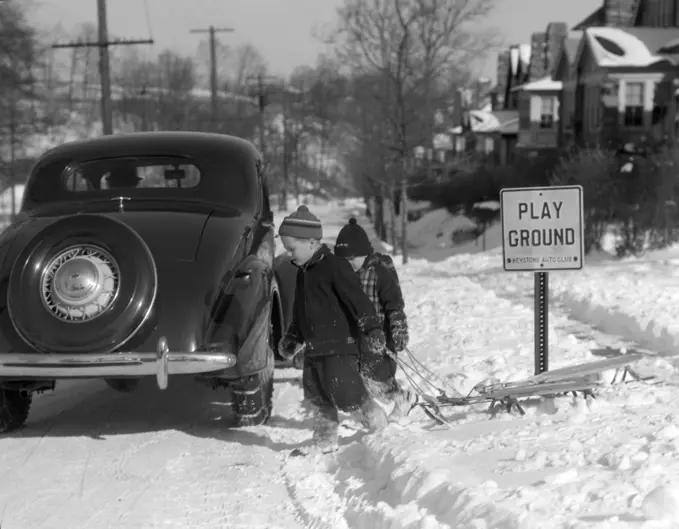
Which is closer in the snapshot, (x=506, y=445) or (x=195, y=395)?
(x=506, y=445)

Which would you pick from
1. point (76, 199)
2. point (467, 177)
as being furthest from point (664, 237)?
point (467, 177)

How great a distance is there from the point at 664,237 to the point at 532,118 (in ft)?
94.0

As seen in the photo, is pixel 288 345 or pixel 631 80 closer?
pixel 288 345

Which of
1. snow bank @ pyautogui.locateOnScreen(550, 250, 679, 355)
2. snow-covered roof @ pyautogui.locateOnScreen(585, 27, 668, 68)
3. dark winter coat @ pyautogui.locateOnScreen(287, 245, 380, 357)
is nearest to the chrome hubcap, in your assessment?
dark winter coat @ pyautogui.locateOnScreen(287, 245, 380, 357)

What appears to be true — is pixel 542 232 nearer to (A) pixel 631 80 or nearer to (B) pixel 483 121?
(A) pixel 631 80

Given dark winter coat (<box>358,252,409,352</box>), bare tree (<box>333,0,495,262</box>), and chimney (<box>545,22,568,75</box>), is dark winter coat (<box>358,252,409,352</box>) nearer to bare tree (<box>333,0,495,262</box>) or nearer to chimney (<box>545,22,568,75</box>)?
bare tree (<box>333,0,495,262</box>)

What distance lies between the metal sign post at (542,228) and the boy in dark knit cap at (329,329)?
4.75ft

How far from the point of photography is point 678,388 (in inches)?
241

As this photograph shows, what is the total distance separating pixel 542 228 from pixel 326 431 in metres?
2.08

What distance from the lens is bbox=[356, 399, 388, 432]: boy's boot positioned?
19.2 feet

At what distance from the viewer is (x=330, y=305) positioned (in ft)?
18.8

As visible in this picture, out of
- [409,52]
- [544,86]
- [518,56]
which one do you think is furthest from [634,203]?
→ [518,56]

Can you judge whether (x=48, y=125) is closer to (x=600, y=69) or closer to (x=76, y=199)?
(x=600, y=69)

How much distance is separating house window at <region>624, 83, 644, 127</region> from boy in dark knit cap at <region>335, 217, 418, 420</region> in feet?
110
